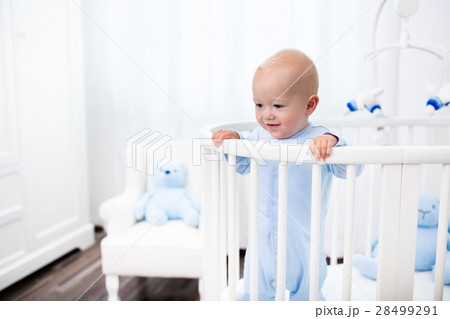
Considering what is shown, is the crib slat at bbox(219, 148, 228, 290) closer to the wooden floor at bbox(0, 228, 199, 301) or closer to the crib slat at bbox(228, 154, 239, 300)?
the crib slat at bbox(228, 154, 239, 300)

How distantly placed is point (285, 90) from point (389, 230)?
31 cm

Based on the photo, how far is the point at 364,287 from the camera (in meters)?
1.05

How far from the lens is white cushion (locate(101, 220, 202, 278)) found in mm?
1358

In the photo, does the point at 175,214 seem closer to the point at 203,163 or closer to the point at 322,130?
the point at 203,163

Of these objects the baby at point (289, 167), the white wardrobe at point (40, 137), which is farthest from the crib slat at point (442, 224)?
the white wardrobe at point (40, 137)

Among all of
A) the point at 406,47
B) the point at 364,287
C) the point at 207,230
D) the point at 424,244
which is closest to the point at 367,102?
the point at 406,47

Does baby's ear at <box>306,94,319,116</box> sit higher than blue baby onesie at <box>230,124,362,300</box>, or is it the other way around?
baby's ear at <box>306,94,319,116</box>

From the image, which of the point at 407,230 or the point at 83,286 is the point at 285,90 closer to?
the point at 407,230

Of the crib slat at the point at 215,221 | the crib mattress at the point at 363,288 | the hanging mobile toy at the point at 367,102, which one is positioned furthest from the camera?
the hanging mobile toy at the point at 367,102

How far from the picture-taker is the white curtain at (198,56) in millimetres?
1604

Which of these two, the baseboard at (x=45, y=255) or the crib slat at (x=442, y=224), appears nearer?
the crib slat at (x=442, y=224)

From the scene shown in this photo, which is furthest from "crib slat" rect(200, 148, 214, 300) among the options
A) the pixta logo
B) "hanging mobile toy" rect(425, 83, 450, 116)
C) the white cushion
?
the pixta logo

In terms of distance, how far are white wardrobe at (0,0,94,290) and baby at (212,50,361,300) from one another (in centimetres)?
108

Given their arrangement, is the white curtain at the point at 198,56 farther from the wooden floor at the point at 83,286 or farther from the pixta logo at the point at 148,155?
the wooden floor at the point at 83,286
